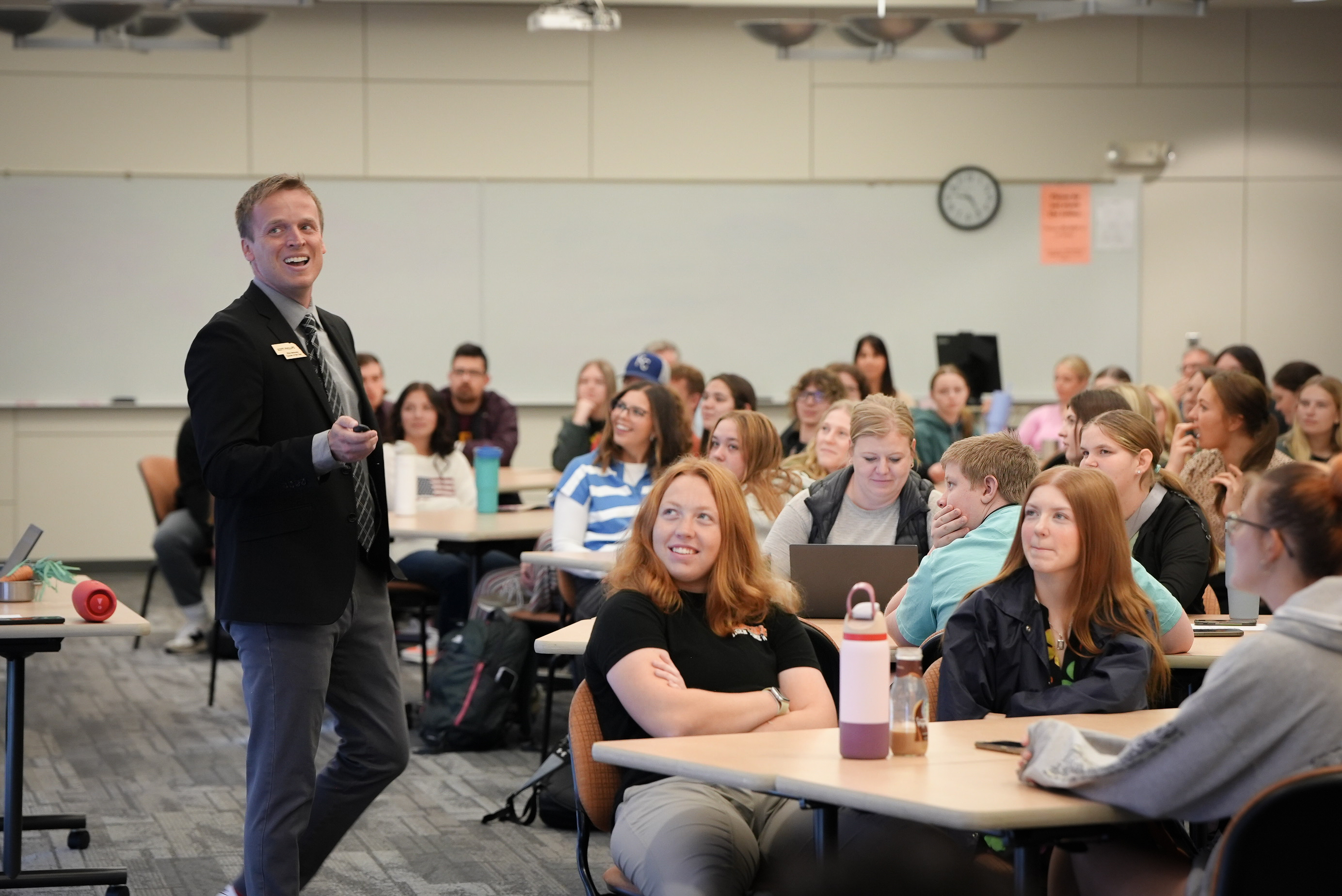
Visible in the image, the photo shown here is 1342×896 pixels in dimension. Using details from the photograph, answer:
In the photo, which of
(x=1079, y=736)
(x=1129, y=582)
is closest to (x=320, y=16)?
(x=1129, y=582)

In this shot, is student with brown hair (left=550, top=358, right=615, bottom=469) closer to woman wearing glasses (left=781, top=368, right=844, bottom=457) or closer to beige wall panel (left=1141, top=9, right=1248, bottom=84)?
woman wearing glasses (left=781, top=368, right=844, bottom=457)

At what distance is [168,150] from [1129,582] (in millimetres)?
8143

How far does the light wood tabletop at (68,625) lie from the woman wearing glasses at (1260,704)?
2.16m

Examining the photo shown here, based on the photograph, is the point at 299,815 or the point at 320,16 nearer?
the point at 299,815

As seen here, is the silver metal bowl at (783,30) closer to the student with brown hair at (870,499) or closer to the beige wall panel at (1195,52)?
the student with brown hair at (870,499)

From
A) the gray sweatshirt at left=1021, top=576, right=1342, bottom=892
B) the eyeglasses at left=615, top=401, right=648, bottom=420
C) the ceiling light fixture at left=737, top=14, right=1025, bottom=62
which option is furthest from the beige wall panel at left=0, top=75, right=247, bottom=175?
the gray sweatshirt at left=1021, top=576, right=1342, bottom=892

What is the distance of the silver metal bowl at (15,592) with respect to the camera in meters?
3.64

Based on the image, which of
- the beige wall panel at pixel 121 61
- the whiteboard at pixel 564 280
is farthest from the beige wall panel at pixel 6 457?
the beige wall panel at pixel 121 61

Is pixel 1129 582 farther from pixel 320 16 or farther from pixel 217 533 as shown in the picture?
pixel 320 16

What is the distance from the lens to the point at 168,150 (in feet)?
31.0

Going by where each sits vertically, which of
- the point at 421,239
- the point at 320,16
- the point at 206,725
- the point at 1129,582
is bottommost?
the point at 206,725

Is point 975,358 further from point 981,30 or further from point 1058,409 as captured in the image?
point 981,30

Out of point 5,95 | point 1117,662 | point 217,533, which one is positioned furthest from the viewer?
point 5,95

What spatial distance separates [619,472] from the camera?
Answer: 528 cm
